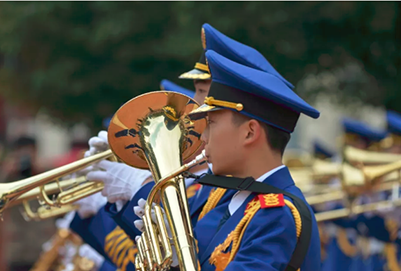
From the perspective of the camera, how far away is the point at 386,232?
6.88 m

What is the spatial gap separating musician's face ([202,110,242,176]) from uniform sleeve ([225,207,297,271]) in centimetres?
25

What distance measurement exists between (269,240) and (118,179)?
1.33 meters

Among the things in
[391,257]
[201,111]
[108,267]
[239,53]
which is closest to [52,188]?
[108,267]

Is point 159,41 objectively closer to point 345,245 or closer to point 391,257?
point 345,245

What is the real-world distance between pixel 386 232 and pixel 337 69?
2.99m

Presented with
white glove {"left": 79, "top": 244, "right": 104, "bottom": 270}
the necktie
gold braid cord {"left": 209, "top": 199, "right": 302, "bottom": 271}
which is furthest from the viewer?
white glove {"left": 79, "top": 244, "right": 104, "bottom": 270}

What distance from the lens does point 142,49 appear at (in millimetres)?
8570

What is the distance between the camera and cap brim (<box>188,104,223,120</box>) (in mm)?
2877

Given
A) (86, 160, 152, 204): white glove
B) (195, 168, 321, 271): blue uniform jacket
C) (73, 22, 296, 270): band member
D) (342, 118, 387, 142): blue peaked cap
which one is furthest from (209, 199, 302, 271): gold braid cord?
(342, 118, 387, 142): blue peaked cap

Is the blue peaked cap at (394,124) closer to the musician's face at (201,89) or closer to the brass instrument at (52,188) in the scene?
the musician's face at (201,89)

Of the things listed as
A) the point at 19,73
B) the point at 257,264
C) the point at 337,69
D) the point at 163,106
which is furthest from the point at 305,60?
the point at 257,264

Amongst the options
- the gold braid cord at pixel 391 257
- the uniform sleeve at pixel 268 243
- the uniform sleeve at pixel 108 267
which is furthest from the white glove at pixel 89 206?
the gold braid cord at pixel 391 257

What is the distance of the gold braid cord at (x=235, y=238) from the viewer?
273cm

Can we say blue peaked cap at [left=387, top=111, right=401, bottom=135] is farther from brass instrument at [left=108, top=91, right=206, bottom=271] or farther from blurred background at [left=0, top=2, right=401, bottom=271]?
brass instrument at [left=108, top=91, right=206, bottom=271]
